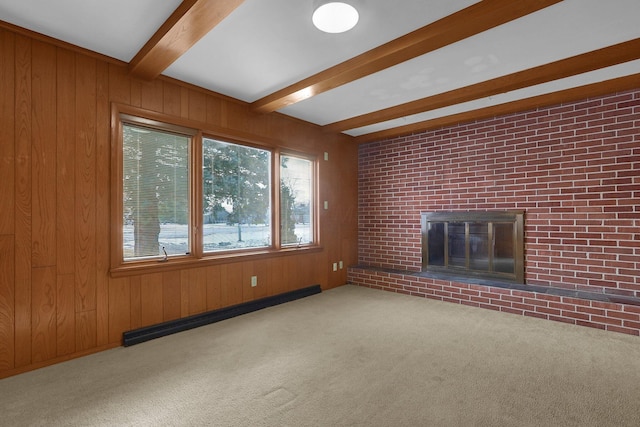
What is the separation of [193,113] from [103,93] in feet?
2.57

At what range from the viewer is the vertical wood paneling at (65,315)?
2398 mm

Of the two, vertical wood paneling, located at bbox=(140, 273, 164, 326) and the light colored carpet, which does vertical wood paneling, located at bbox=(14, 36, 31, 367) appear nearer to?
the light colored carpet

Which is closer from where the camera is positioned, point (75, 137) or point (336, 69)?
point (75, 137)

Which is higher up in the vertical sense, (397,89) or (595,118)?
(397,89)

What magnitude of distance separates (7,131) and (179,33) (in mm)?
1428

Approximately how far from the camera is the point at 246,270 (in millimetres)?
3676

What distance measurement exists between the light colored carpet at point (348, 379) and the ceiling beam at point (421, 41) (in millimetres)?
2372

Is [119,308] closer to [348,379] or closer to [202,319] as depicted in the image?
[202,319]

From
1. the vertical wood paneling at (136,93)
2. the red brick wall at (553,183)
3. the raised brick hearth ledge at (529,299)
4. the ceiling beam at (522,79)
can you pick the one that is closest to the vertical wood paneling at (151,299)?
the vertical wood paneling at (136,93)

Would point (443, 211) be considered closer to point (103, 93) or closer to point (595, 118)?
point (595, 118)

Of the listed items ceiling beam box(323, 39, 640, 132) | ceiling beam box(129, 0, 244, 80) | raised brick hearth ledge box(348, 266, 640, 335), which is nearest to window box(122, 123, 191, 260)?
ceiling beam box(129, 0, 244, 80)

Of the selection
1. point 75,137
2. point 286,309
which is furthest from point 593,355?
point 75,137

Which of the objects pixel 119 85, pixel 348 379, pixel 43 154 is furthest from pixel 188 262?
pixel 348 379

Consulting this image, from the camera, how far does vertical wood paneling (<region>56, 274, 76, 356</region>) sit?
2398 mm
